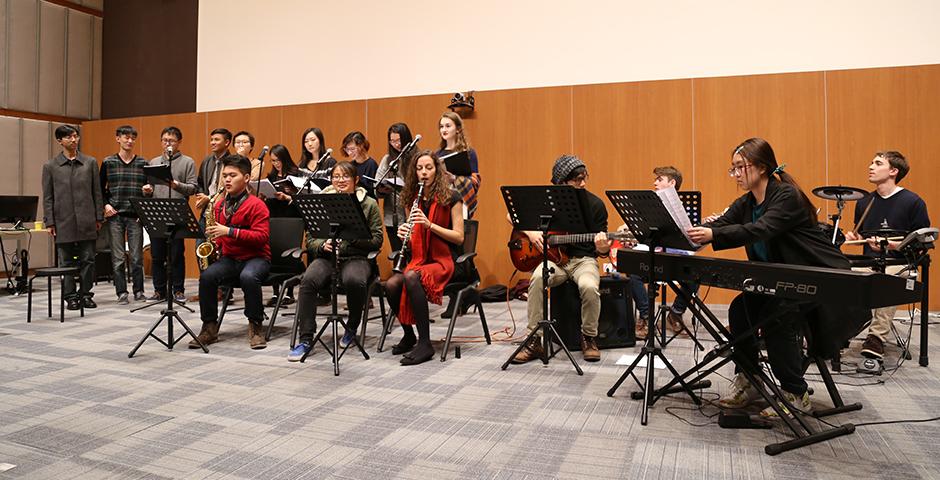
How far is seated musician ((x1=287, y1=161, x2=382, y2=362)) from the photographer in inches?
162

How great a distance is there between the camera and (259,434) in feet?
8.76

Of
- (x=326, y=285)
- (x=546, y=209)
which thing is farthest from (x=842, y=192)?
(x=326, y=285)

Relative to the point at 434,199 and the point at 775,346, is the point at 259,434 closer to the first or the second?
the point at 434,199

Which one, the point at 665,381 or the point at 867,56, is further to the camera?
the point at 867,56

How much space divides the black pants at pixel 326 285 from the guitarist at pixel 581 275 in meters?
1.11

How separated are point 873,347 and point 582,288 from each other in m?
1.87

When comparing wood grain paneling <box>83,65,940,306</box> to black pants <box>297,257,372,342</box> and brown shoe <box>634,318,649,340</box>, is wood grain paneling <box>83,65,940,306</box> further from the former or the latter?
black pants <box>297,257,372,342</box>

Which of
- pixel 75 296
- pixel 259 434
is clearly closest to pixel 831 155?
pixel 259 434

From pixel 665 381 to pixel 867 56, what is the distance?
490 centimetres

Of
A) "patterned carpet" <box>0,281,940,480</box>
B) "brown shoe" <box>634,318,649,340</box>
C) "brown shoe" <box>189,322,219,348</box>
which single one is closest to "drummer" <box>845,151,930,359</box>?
"patterned carpet" <box>0,281,940,480</box>

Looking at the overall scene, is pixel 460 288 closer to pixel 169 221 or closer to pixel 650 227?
pixel 650 227

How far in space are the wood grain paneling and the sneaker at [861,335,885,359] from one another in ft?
7.61

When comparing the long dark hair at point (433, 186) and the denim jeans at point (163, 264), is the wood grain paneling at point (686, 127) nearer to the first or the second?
the denim jeans at point (163, 264)

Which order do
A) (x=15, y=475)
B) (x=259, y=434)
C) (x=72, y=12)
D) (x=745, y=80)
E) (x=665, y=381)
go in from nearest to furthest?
(x=15, y=475) < (x=259, y=434) < (x=665, y=381) < (x=745, y=80) < (x=72, y=12)
